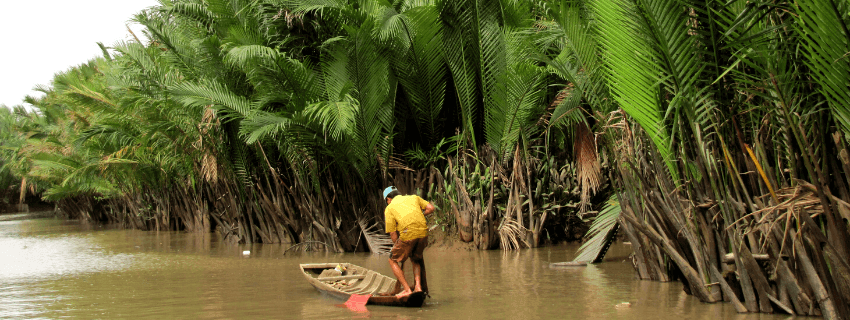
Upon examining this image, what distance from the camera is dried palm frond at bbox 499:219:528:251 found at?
1098 centimetres

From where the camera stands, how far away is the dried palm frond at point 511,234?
36.0 ft

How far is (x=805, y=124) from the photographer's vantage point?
189 inches

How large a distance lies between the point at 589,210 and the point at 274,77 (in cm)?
559

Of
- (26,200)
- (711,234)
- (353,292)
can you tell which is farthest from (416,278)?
(26,200)

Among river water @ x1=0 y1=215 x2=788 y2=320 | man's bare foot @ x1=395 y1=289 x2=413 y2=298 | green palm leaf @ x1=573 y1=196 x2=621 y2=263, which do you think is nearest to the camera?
river water @ x1=0 y1=215 x2=788 y2=320

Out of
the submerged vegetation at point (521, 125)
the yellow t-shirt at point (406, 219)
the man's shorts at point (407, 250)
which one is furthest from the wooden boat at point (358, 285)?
the submerged vegetation at point (521, 125)

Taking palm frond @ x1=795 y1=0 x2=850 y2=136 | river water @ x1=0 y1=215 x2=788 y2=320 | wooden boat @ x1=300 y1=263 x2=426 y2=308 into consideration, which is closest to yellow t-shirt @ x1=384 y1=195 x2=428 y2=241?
wooden boat @ x1=300 y1=263 x2=426 y2=308

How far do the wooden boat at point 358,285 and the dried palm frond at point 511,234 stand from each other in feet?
10.5

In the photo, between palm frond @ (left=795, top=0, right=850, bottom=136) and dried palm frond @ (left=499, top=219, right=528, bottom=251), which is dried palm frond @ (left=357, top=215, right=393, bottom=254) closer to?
dried palm frond @ (left=499, top=219, right=528, bottom=251)

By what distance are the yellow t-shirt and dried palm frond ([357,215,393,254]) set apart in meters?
4.56

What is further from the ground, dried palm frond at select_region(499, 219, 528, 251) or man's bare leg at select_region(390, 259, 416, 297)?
dried palm frond at select_region(499, 219, 528, 251)

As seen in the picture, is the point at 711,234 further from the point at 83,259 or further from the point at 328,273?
the point at 83,259

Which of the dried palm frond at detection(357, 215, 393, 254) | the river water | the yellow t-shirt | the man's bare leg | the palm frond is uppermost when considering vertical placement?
the palm frond

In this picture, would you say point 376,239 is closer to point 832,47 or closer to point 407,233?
point 407,233
